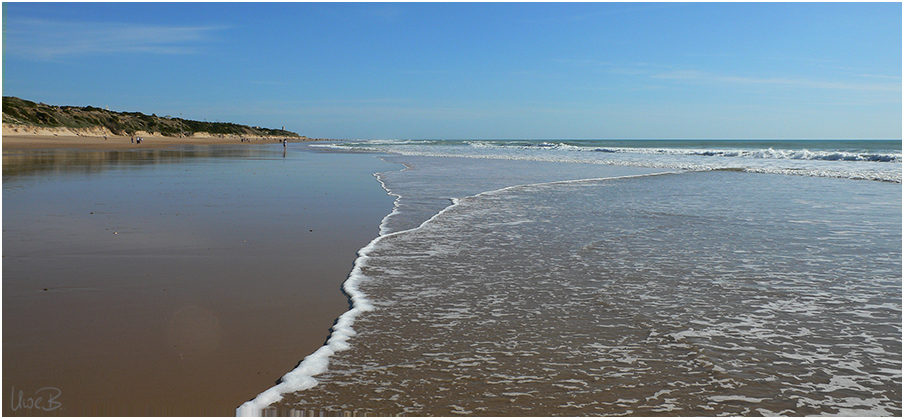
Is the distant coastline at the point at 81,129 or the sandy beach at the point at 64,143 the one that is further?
the distant coastline at the point at 81,129

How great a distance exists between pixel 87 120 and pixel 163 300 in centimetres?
9597

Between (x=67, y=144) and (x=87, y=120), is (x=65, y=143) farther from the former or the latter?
(x=87, y=120)

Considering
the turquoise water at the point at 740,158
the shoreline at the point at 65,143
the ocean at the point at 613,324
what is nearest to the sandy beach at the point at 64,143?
the shoreline at the point at 65,143

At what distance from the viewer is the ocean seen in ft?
9.48

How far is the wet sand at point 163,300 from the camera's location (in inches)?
115

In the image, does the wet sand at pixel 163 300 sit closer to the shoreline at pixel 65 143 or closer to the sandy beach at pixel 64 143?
the shoreline at pixel 65 143

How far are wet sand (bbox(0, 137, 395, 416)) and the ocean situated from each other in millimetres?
316

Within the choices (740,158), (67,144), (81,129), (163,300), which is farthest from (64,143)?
(740,158)

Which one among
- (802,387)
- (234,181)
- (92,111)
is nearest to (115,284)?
(802,387)

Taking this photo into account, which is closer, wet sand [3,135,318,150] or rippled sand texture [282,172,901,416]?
rippled sand texture [282,172,901,416]

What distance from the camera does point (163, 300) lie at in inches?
171

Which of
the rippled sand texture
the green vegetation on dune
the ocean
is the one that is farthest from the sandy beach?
the rippled sand texture

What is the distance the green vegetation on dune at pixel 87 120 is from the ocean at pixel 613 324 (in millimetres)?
74253

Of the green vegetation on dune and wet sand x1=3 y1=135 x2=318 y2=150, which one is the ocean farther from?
the green vegetation on dune
